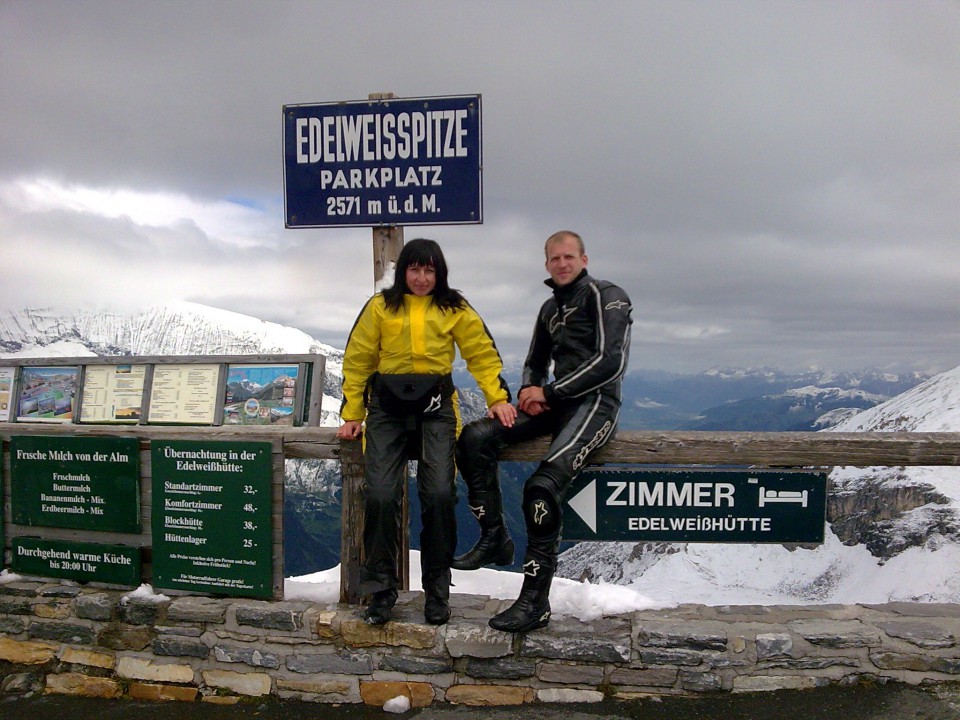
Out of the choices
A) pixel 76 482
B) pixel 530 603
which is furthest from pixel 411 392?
pixel 76 482

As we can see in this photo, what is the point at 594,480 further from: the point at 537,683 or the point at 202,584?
the point at 202,584

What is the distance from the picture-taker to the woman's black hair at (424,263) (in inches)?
175

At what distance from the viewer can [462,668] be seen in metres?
4.57

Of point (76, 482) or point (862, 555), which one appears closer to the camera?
point (76, 482)

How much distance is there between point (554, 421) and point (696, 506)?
116 cm

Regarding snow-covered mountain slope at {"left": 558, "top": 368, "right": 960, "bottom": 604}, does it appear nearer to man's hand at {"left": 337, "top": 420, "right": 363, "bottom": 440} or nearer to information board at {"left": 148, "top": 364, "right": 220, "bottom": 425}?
information board at {"left": 148, "top": 364, "right": 220, "bottom": 425}

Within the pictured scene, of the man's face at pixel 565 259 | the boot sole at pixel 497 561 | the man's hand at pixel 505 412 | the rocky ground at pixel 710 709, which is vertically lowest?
the rocky ground at pixel 710 709

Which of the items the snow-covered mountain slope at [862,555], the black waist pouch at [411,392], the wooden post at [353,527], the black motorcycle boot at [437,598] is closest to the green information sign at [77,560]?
the wooden post at [353,527]

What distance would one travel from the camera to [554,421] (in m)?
4.61

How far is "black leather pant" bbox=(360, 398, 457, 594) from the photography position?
14.5ft

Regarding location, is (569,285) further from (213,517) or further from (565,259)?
(213,517)

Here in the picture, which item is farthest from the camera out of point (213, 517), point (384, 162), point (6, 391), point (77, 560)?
point (6, 391)

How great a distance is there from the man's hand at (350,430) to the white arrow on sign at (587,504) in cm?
154

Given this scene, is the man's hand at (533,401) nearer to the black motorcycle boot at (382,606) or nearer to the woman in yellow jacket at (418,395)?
the woman in yellow jacket at (418,395)
